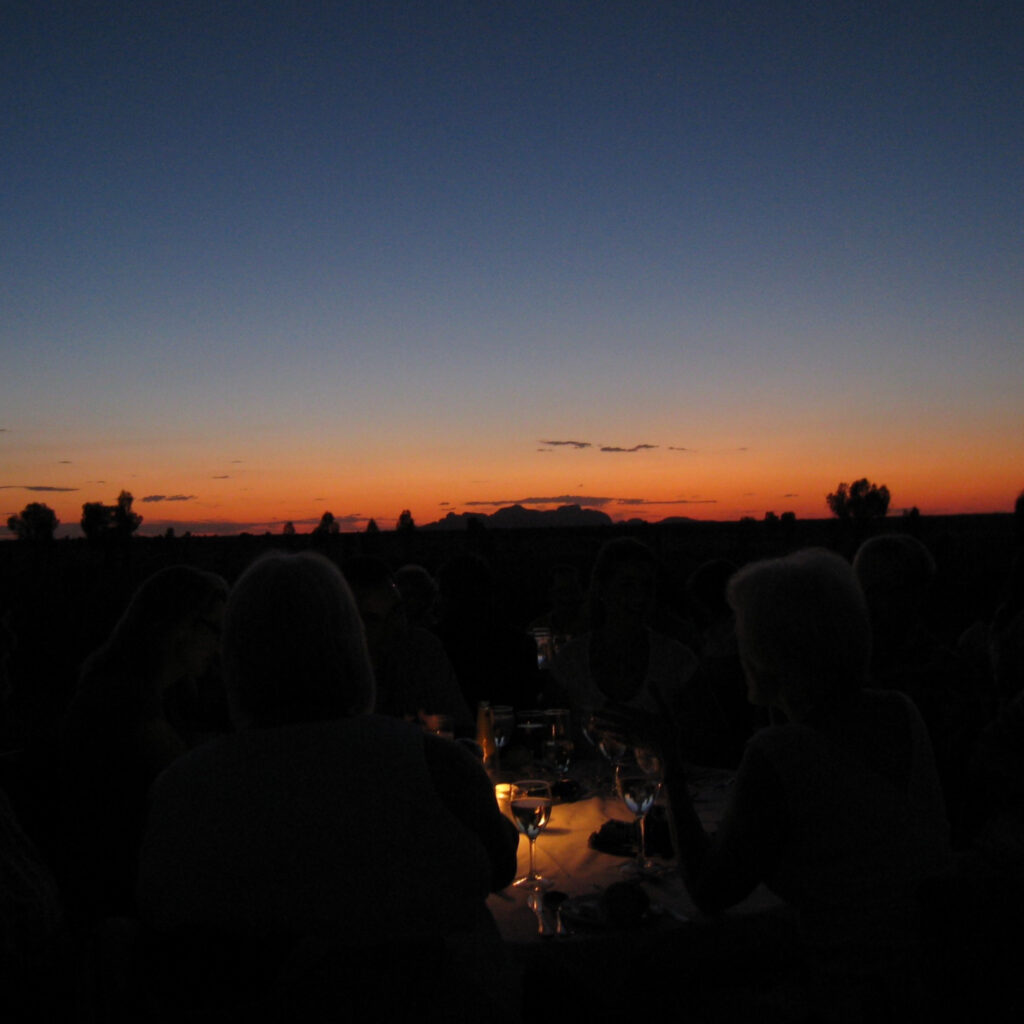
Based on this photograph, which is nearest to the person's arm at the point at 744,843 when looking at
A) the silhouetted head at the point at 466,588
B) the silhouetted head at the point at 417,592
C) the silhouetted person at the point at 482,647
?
the silhouetted person at the point at 482,647

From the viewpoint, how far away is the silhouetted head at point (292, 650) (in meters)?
1.62

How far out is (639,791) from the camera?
209 cm

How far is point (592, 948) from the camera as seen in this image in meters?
1.74

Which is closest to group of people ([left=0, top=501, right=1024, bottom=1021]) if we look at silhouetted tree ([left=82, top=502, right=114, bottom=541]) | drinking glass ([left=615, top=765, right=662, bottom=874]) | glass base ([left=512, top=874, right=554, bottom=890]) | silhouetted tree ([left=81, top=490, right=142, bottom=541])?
drinking glass ([left=615, top=765, right=662, bottom=874])

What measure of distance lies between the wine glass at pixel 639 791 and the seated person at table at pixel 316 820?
510 millimetres

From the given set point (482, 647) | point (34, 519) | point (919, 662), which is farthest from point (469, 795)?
point (34, 519)

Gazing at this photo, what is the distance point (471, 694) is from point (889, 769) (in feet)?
10.6

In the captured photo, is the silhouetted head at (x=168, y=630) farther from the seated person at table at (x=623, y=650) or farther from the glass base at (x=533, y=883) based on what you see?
the seated person at table at (x=623, y=650)

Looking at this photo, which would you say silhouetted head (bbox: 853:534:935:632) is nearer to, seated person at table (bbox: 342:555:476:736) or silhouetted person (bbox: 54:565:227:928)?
seated person at table (bbox: 342:555:476:736)

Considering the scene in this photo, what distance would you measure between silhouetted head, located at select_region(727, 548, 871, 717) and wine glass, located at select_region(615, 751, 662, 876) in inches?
15.3

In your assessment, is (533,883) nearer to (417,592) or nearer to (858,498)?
(417,592)

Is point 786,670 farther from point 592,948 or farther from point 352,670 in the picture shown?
point 352,670

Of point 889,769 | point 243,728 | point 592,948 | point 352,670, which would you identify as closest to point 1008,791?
point 889,769

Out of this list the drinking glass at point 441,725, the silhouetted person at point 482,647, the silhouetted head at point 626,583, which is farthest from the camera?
the silhouetted person at point 482,647
